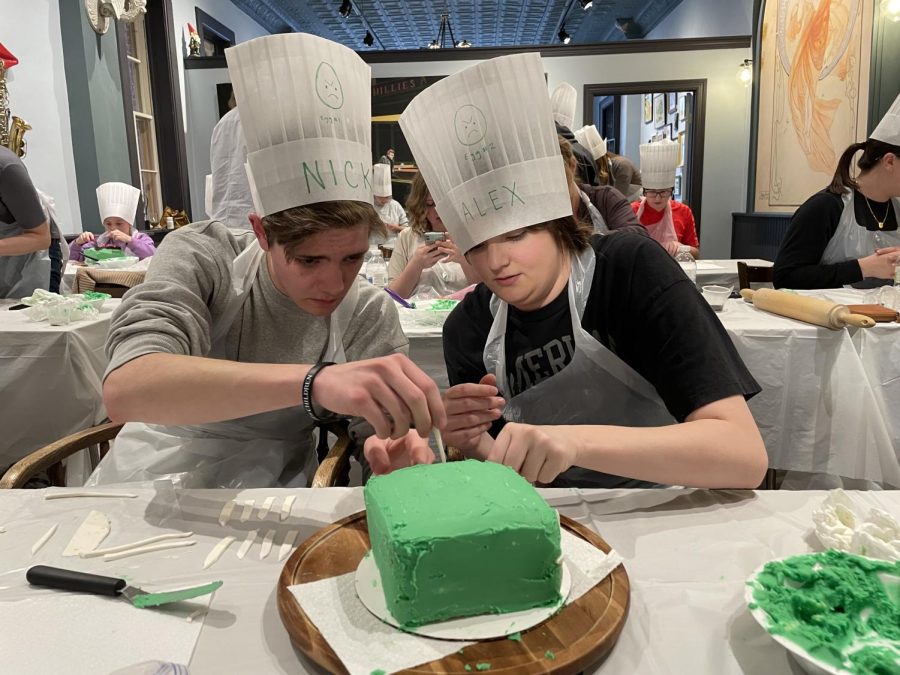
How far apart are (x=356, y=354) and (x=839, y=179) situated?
2595mm

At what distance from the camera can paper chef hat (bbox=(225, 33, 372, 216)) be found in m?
1.25

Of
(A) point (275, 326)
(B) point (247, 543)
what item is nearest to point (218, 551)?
(B) point (247, 543)

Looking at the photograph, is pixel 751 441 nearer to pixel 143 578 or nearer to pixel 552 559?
pixel 552 559

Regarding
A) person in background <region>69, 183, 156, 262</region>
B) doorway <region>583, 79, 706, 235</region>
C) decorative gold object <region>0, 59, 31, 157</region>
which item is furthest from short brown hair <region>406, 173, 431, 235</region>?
doorway <region>583, 79, 706, 235</region>

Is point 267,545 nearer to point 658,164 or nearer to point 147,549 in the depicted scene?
point 147,549

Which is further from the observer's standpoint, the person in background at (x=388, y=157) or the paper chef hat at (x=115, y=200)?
the person in background at (x=388, y=157)

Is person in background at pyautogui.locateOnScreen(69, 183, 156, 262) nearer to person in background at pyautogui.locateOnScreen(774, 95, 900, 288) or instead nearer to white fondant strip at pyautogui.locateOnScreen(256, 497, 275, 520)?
person in background at pyautogui.locateOnScreen(774, 95, 900, 288)

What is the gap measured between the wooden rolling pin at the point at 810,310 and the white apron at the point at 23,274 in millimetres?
3379

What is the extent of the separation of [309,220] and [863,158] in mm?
2820

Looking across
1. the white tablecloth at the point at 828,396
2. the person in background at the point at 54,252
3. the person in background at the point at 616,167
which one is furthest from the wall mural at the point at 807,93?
the person in background at the point at 54,252

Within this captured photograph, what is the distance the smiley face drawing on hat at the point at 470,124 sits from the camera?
1.30m

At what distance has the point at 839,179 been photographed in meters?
2.99

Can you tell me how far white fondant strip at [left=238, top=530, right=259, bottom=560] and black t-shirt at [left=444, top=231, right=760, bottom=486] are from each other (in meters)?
0.67

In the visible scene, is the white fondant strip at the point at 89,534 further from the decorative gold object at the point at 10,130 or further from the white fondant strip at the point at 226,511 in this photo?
the decorative gold object at the point at 10,130
